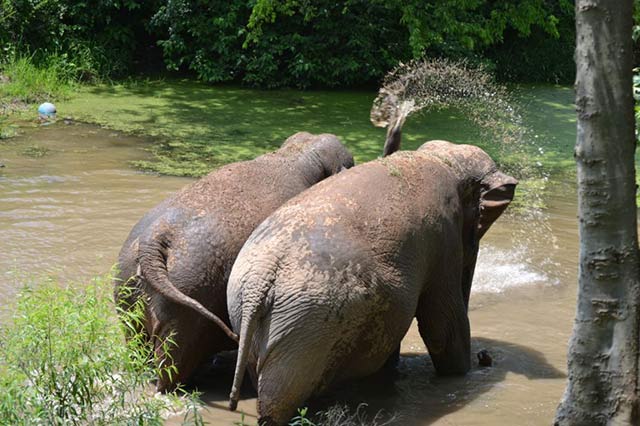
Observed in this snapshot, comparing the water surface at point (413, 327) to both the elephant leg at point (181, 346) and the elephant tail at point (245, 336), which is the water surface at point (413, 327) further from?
the elephant tail at point (245, 336)

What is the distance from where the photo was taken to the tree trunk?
4.49 metres

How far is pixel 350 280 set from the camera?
5.27 meters

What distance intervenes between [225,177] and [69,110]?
9010mm

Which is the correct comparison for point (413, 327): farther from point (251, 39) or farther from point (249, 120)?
point (251, 39)

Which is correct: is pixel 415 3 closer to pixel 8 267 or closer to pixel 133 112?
pixel 133 112

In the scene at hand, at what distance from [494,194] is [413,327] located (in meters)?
1.54

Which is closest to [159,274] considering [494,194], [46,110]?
[494,194]

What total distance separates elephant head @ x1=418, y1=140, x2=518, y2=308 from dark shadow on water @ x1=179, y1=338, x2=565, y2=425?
0.56m

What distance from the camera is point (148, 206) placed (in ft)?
33.4

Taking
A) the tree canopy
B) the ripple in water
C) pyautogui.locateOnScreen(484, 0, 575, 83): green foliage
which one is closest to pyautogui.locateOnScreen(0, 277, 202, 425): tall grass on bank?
the ripple in water

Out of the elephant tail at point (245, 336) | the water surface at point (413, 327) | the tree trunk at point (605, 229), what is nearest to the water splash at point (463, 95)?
the water surface at point (413, 327)

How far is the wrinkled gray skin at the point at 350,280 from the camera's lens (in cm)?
515

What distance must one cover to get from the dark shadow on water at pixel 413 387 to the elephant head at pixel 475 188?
1.84 ft

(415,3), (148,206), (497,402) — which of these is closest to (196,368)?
(497,402)
